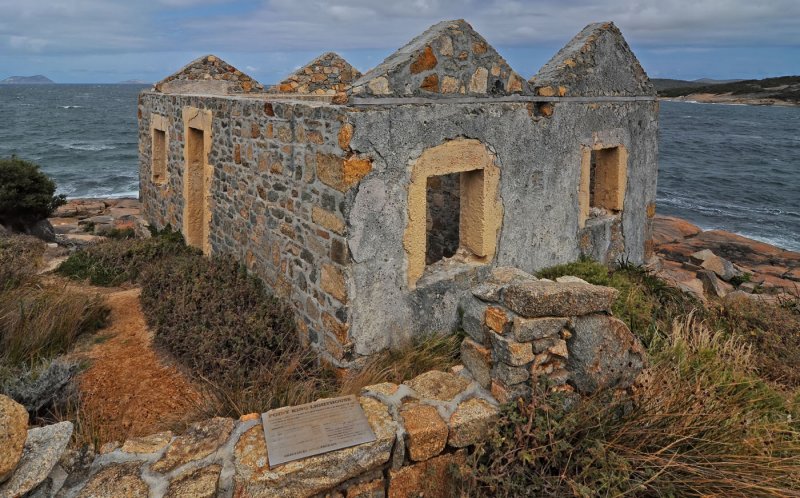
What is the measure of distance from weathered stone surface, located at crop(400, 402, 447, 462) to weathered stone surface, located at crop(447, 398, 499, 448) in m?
0.07

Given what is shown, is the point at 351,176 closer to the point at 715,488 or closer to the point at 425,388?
the point at 425,388

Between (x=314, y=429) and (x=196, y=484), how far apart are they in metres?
0.67

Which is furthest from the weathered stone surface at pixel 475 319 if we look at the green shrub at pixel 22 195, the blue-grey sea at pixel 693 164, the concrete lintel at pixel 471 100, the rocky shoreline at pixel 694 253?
the blue-grey sea at pixel 693 164

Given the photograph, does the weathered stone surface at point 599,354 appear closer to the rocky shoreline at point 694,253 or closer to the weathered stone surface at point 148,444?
the weathered stone surface at point 148,444

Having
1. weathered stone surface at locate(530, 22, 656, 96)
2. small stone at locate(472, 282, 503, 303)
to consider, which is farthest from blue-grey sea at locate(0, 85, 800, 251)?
small stone at locate(472, 282, 503, 303)

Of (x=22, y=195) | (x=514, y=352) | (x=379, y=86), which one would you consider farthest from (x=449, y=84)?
(x=22, y=195)

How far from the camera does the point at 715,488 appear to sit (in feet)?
9.36

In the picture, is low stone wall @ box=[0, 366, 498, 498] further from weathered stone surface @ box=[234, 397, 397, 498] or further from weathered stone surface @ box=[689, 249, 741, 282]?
weathered stone surface @ box=[689, 249, 741, 282]

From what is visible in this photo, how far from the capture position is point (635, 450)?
302 centimetres

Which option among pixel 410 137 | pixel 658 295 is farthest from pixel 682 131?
pixel 410 137

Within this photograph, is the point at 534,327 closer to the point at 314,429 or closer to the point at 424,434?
the point at 424,434

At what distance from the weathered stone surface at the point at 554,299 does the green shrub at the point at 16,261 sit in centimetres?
590

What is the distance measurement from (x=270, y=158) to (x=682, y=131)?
56575mm

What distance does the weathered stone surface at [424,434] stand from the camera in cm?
312
